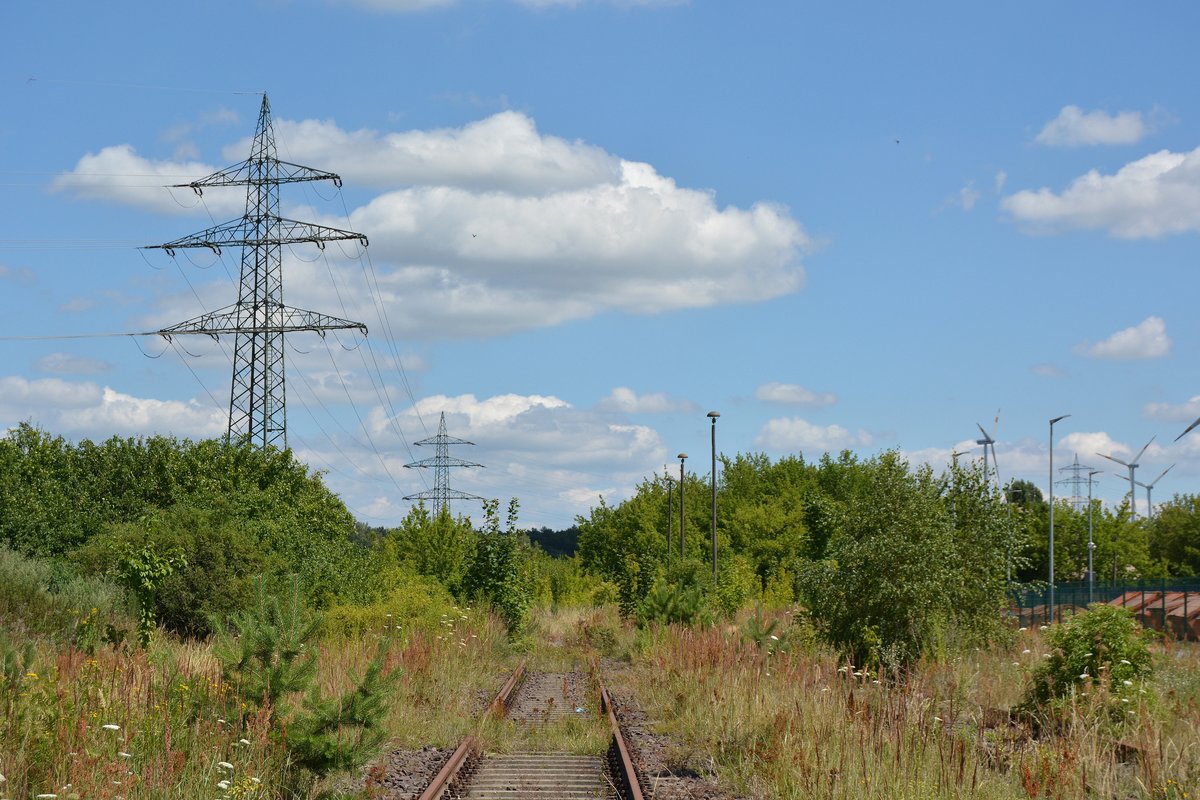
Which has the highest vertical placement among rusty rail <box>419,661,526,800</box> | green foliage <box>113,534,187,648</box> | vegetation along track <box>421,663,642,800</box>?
green foliage <box>113,534,187,648</box>

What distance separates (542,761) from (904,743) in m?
5.33

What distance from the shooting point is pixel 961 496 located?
24281mm

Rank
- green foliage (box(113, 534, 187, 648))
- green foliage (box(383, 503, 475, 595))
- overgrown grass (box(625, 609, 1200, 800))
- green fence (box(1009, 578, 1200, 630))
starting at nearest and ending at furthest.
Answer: overgrown grass (box(625, 609, 1200, 800)) → green foliage (box(113, 534, 187, 648)) → green fence (box(1009, 578, 1200, 630)) → green foliage (box(383, 503, 475, 595))

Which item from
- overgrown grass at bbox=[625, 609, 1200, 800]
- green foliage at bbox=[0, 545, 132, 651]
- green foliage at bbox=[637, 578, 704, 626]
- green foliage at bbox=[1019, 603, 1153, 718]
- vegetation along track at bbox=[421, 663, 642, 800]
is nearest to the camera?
overgrown grass at bbox=[625, 609, 1200, 800]

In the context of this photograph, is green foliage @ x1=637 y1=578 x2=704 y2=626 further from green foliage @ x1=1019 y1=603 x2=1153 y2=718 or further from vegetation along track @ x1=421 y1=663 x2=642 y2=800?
green foliage @ x1=1019 y1=603 x2=1153 y2=718

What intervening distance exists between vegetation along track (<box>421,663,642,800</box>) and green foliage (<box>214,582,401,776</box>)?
1.12m

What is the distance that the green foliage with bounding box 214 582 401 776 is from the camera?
9.51m

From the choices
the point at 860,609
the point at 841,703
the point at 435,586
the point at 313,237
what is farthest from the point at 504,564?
the point at 841,703

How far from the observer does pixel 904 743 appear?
8875 mm

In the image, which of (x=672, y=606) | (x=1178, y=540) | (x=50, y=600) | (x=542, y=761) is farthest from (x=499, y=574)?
(x=1178, y=540)

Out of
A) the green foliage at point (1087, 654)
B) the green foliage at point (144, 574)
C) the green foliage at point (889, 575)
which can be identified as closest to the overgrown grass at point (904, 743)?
the green foliage at point (1087, 654)

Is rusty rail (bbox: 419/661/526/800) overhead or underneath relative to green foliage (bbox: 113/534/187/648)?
underneath

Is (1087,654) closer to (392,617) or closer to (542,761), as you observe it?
(542,761)

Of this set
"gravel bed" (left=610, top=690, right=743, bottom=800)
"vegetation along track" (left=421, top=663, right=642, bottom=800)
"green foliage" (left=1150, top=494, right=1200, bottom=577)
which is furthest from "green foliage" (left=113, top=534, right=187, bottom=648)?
"green foliage" (left=1150, top=494, right=1200, bottom=577)
